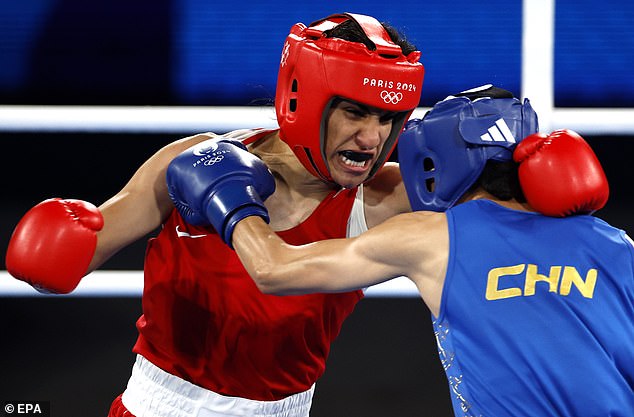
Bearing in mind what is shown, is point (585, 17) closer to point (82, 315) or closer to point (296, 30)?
point (296, 30)

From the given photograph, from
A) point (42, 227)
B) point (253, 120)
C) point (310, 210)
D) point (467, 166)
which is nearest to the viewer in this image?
point (467, 166)

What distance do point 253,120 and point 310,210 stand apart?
2.70 ft

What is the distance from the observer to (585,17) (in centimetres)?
323

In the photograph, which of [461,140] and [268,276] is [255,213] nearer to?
[268,276]

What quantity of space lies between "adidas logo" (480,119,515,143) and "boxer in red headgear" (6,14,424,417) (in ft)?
0.82

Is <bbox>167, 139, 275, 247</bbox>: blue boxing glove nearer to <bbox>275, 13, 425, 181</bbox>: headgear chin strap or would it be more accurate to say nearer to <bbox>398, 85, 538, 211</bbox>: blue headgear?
<bbox>275, 13, 425, 181</bbox>: headgear chin strap

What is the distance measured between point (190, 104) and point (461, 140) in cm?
175

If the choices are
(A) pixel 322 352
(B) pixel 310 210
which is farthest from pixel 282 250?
(A) pixel 322 352

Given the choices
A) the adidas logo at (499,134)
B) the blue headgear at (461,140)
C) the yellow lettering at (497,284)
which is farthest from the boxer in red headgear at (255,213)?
the yellow lettering at (497,284)

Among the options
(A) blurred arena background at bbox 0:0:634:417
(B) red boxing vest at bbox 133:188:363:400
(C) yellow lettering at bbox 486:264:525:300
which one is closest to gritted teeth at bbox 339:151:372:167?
(B) red boxing vest at bbox 133:188:363:400

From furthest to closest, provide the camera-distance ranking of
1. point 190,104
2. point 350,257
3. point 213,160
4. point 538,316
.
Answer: point 190,104, point 213,160, point 350,257, point 538,316

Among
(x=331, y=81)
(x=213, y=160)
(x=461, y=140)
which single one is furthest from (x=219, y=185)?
(x=461, y=140)

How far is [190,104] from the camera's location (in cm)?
339

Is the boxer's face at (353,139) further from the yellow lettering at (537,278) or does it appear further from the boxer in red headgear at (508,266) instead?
the yellow lettering at (537,278)
